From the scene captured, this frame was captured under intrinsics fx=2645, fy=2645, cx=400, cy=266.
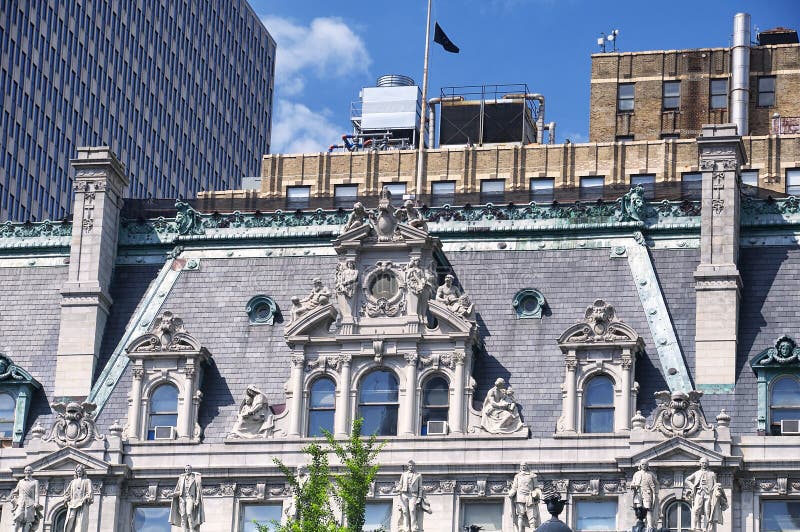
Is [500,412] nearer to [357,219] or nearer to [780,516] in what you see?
[357,219]

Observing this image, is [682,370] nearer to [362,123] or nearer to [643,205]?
[643,205]

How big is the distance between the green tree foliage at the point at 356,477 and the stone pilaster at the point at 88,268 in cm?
1245

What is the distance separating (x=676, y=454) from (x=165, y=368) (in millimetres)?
16886

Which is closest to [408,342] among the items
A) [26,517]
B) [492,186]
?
[26,517]

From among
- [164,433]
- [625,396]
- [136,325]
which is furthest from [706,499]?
[136,325]

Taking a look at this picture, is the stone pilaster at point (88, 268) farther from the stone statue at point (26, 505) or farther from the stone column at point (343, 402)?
the stone column at point (343, 402)

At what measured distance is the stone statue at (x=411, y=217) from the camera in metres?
83.9

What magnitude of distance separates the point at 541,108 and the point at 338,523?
44478 mm

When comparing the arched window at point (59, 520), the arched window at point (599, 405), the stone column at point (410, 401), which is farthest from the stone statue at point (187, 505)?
the arched window at point (599, 405)

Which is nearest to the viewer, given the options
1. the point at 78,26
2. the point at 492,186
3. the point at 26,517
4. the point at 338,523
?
the point at 338,523

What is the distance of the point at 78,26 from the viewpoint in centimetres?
16438

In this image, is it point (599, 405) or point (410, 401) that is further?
point (410, 401)

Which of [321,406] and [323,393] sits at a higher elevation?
[323,393]

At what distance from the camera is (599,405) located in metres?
80.9
